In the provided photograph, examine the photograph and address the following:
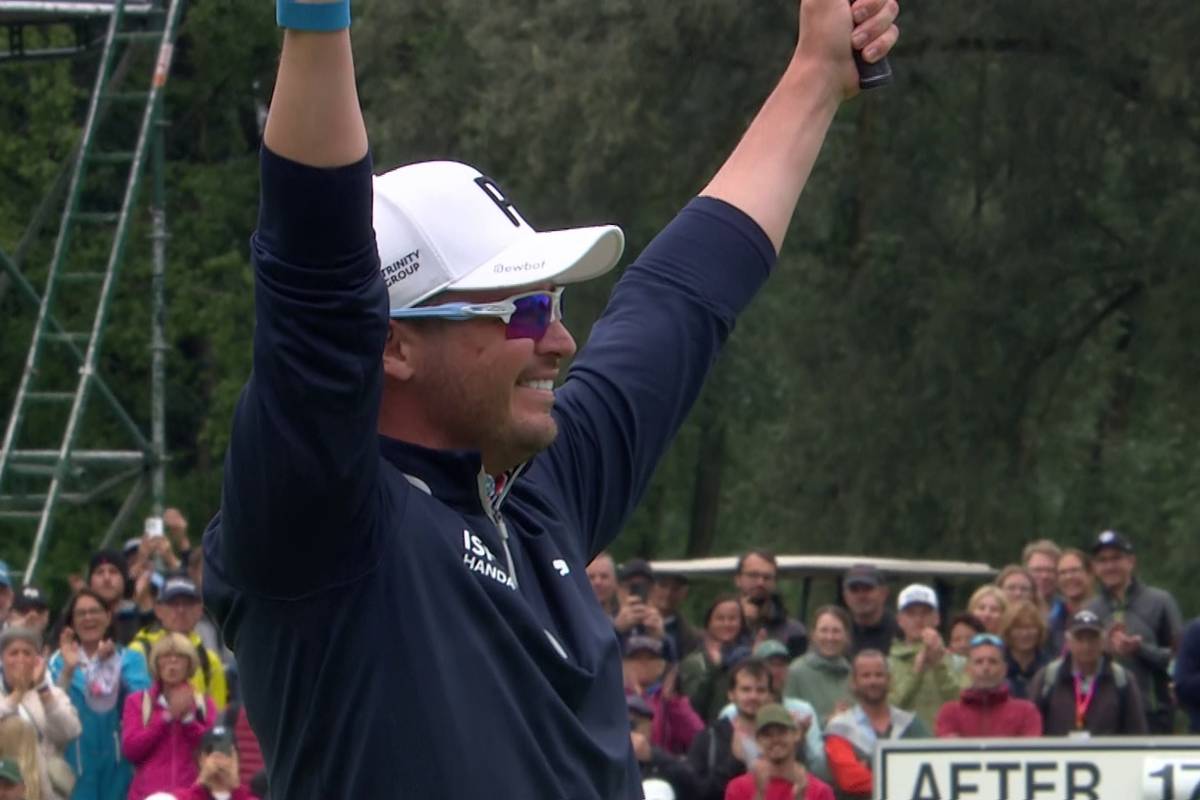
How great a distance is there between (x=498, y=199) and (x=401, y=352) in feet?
0.78

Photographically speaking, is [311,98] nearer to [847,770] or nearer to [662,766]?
[847,770]

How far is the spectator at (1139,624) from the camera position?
10.7m

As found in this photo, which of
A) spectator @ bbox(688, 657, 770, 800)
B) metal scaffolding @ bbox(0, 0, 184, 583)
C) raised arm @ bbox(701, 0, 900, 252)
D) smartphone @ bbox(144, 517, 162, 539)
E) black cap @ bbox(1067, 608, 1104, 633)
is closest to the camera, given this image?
raised arm @ bbox(701, 0, 900, 252)

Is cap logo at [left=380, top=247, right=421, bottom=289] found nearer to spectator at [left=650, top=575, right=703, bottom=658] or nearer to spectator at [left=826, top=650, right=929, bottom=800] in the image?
spectator at [left=826, top=650, right=929, bottom=800]

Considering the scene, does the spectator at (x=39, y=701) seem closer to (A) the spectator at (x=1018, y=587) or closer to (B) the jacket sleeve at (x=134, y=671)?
(B) the jacket sleeve at (x=134, y=671)

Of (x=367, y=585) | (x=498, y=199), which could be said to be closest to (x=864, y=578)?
Answer: (x=498, y=199)

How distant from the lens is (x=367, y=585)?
2416 mm

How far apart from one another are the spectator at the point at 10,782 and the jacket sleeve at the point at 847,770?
10.8ft

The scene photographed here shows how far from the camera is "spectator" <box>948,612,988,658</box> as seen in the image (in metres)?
10.9

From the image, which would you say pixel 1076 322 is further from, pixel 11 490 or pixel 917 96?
pixel 11 490

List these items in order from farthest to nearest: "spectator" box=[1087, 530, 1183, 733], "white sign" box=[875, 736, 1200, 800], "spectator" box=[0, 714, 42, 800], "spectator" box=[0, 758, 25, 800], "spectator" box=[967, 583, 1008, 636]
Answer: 1. "spectator" box=[967, 583, 1008, 636]
2. "spectator" box=[1087, 530, 1183, 733]
3. "spectator" box=[0, 714, 42, 800]
4. "spectator" box=[0, 758, 25, 800]
5. "white sign" box=[875, 736, 1200, 800]

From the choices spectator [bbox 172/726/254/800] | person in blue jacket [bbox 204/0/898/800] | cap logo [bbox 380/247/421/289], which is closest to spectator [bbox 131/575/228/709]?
spectator [bbox 172/726/254/800]

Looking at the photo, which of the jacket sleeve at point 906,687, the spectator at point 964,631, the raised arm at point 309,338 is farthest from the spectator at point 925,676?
the raised arm at point 309,338

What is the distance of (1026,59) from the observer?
20.0m
